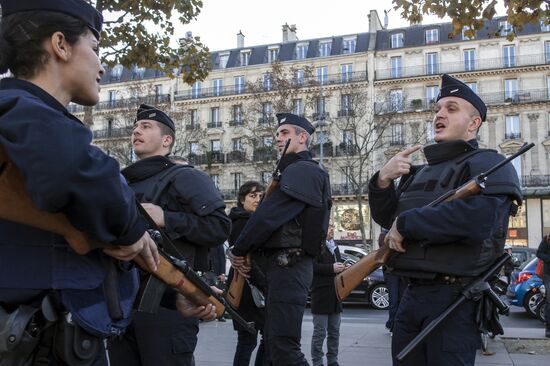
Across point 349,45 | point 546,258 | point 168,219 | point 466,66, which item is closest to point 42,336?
point 168,219

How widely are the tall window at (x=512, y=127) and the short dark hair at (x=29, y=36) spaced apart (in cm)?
4820

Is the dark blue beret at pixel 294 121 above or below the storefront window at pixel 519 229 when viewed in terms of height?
above

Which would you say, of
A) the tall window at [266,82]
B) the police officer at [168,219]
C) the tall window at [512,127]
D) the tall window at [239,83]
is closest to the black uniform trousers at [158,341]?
the police officer at [168,219]

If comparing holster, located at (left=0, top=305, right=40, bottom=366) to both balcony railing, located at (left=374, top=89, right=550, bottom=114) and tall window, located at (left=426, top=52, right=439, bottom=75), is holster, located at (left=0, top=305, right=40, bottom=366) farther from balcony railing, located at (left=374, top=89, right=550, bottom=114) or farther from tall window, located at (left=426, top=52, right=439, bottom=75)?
tall window, located at (left=426, top=52, right=439, bottom=75)

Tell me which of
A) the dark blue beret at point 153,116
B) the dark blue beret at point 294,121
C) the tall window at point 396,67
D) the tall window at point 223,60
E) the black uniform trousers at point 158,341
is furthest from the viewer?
the tall window at point 223,60

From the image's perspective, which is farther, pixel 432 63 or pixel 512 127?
pixel 432 63

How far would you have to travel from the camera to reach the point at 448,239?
3.27 m

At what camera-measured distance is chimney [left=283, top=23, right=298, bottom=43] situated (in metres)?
57.8

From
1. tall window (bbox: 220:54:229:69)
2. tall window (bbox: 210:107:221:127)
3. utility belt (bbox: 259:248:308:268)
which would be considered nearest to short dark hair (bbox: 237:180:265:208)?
utility belt (bbox: 259:248:308:268)

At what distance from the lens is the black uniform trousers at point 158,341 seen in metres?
3.45

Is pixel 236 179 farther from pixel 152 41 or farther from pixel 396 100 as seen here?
pixel 152 41

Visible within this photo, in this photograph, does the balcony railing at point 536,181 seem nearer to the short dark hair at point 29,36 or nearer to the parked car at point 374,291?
the parked car at point 374,291

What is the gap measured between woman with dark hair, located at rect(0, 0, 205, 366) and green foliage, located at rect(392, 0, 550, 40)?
5852 millimetres

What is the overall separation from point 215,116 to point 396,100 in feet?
56.3
